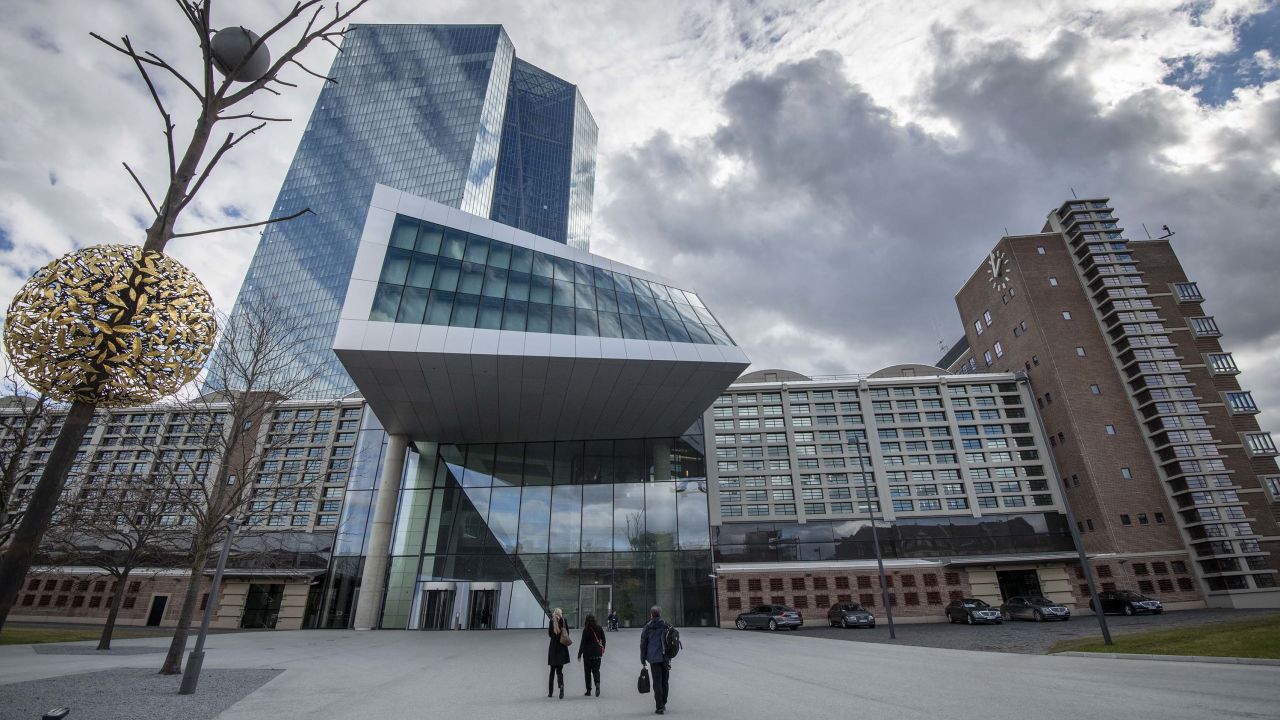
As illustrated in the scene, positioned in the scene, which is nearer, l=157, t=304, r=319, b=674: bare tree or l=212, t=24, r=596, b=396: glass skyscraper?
l=157, t=304, r=319, b=674: bare tree

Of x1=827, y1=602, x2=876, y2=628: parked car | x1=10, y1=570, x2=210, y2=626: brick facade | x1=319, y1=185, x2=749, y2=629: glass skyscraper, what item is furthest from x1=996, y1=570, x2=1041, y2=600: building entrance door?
x1=10, y1=570, x2=210, y2=626: brick facade

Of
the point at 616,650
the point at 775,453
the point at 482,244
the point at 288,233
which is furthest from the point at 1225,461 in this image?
the point at 288,233

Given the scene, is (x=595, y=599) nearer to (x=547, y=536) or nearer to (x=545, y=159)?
(x=547, y=536)

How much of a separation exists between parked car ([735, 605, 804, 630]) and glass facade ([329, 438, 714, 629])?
2.89 m

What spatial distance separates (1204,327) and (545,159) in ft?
391

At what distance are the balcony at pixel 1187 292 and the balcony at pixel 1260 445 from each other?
1159 cm

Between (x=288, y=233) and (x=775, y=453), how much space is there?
99144 mm

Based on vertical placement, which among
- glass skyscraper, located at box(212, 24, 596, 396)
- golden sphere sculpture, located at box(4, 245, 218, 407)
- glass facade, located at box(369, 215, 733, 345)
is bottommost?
golden sphere sculpture, located at box(4, 245, 218, 407)

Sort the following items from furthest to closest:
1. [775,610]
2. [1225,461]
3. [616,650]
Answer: [1225,461] → [775,610] → [616,650]

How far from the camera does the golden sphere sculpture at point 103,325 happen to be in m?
A: 3.33

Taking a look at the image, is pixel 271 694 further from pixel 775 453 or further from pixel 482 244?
pixel 775 453

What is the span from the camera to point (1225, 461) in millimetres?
40375

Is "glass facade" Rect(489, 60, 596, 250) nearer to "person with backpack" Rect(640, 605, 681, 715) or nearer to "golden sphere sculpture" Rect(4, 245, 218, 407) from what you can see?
"person with backpack" Rect(640, 605, 681, 715)

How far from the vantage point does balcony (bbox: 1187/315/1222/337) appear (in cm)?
4497
